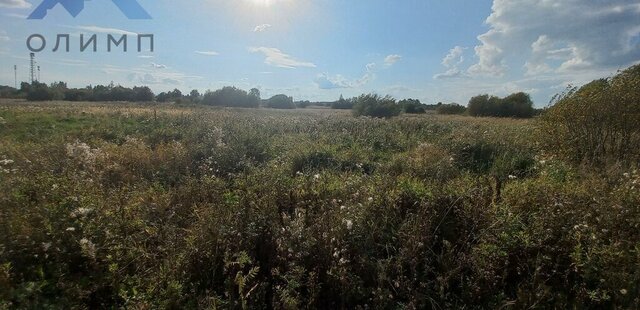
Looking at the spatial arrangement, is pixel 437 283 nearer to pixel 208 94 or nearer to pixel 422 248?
pixel 422 248

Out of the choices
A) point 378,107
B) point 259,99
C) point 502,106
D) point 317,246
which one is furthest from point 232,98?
point 317,246

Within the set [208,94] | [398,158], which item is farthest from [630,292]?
[208,94]

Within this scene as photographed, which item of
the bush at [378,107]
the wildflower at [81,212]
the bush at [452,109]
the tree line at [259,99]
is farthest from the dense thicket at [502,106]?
the wildflower at [81,212]

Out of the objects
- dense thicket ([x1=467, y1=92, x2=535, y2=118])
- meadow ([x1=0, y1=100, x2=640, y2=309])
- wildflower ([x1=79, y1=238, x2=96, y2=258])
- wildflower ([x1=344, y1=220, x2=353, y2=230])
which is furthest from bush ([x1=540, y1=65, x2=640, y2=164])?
dense thicket ([x1=467, y1=92, x2=535, y2=118])

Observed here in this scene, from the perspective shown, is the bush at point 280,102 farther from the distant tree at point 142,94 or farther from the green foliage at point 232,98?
the distant tree at point 142,94

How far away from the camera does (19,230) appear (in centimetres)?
300

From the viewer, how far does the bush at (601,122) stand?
25.7 ft

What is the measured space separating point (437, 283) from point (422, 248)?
40 centimetres

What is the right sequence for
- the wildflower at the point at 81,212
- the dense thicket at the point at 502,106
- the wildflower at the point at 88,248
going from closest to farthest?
the wildflower at the point at 88,248 < the wildflower at the point at 81,212 < the dense thicket at the point at 502,106

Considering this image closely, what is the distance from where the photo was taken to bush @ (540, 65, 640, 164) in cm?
784

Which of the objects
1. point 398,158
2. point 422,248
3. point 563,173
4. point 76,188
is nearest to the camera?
point 422,248

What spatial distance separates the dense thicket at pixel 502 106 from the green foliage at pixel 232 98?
111 ft

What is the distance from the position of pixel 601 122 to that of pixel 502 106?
43.6 meters

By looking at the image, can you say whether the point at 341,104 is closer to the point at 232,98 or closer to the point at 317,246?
the point at 232,98
